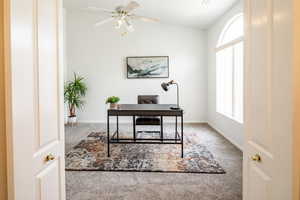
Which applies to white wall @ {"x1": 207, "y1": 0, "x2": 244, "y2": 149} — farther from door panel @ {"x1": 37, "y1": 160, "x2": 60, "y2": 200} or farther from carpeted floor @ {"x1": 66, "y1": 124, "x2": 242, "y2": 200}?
door panel @ {"x1": 37, "y1": 160, "x2": 60, "y2": 200}

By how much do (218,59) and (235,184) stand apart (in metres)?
3.58

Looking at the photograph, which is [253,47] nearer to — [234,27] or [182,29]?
[234,27]

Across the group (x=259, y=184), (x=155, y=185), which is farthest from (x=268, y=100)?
(x=155, y=185)

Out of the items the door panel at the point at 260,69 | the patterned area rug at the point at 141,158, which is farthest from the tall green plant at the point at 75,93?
the door panel at the point at 260,69

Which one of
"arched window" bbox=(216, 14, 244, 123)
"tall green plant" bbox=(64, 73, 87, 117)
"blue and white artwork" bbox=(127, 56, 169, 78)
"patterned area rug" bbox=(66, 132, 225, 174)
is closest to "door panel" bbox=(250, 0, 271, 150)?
"patterned area rug" bbox=(66, 132, 225, 174)

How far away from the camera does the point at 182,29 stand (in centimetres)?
641

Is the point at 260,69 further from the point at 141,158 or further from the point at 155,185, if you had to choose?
the point at 141,158

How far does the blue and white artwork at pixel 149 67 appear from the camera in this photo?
21.1ft

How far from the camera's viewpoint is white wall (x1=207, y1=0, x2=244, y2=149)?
13.6 feet

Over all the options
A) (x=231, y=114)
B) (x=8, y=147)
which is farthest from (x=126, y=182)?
(x=231, y=114)

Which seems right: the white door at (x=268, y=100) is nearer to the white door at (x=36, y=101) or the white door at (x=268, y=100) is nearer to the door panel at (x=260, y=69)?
the door panel at (x=260, y=69)

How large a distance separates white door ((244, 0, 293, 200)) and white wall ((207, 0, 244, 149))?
2835mm

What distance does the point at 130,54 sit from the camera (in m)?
6.50

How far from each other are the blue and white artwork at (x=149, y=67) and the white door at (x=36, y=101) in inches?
202
